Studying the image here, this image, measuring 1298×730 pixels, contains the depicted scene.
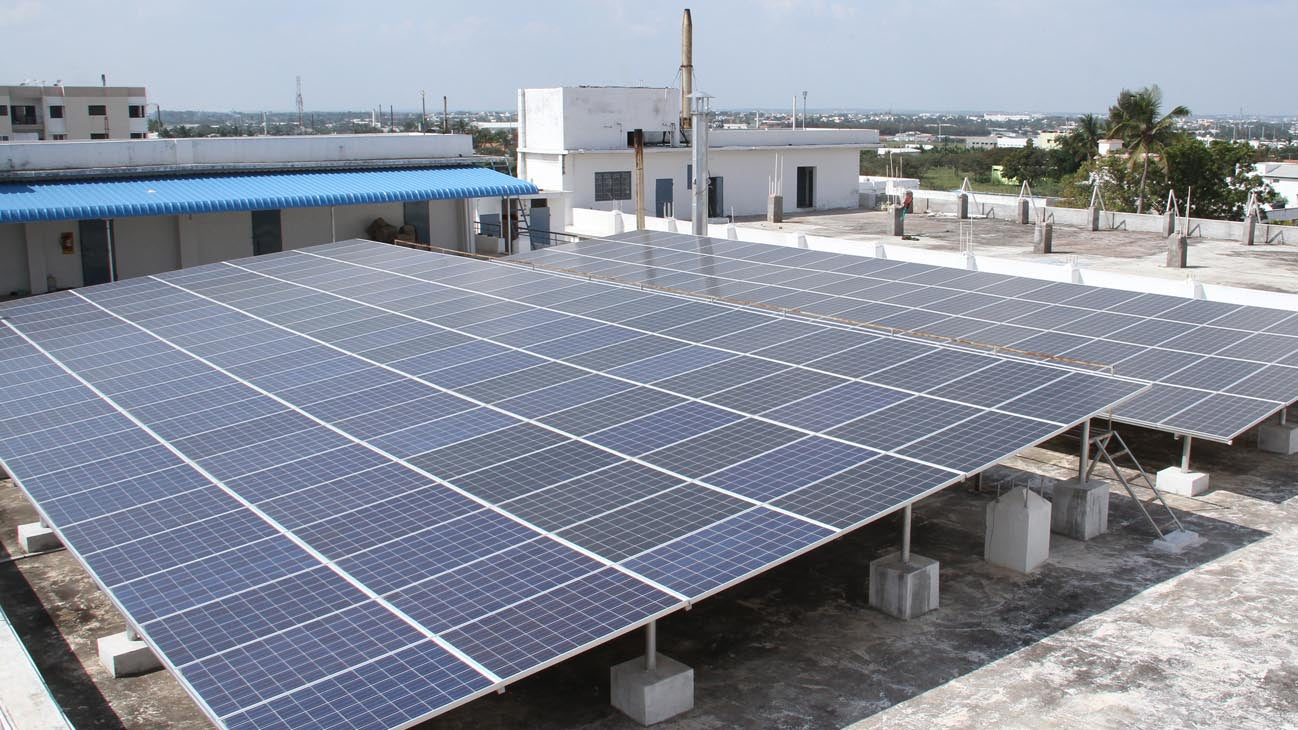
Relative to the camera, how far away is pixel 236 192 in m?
34.6

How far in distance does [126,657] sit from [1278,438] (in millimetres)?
19808

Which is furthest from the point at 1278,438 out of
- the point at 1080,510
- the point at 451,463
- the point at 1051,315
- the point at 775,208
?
the point at 775,208

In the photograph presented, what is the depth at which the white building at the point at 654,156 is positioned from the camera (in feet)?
182

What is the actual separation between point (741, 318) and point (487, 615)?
32.5 ft

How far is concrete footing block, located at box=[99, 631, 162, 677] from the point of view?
44.7 feet

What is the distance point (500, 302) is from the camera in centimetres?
2152

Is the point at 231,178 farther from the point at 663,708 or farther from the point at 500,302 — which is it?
the point at 663,708

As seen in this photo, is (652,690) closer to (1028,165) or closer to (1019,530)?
(1019,530)

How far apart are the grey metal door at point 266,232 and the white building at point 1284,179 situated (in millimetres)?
84689

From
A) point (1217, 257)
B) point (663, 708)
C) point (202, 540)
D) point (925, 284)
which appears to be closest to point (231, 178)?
point (925, 284)

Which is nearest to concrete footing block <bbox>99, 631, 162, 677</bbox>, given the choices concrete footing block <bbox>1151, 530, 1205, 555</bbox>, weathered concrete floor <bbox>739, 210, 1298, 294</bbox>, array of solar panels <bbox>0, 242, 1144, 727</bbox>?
array of solar panels <bbox>0, 242, 1144, 727</bbox>

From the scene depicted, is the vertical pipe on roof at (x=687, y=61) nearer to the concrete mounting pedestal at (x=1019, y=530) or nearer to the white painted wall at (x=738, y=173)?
the white painted wall at (x=738, y=173)

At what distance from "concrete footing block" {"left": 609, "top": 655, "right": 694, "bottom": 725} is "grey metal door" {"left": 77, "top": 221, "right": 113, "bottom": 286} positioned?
26363mm

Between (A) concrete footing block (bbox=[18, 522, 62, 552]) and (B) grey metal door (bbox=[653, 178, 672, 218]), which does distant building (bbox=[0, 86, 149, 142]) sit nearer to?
(B) grey metal door (bbox=[653, 178, 672, 218])
